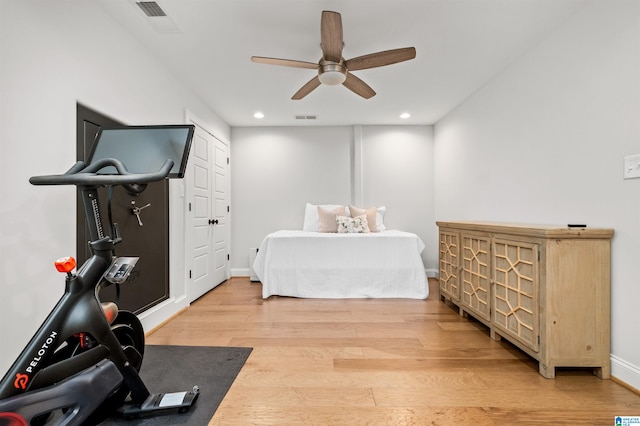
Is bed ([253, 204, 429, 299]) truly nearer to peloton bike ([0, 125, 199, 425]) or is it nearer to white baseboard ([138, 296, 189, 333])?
white baseboard ([138, 296, 189, 333])

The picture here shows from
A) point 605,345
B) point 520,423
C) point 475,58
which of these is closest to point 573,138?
point 475,58

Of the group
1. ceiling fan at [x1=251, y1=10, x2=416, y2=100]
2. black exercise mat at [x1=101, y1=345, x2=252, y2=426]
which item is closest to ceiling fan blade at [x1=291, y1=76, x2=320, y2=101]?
ceiling fan at [x1=251, y1=10, x2=416, y2=100]

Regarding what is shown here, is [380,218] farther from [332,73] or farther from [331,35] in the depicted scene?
[331,35]

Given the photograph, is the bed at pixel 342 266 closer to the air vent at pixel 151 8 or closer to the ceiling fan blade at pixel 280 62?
the ceiling fan blade at pixel 280 62

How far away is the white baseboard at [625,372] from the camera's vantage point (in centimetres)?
158

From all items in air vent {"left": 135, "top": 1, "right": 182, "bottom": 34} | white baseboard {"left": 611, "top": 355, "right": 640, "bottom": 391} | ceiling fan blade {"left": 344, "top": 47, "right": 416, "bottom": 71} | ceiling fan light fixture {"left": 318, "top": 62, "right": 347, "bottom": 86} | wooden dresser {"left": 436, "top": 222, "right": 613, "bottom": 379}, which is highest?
air vent {"left": 135, "top": 1, "right": 182, "bottom": 34}

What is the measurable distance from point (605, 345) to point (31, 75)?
347 centimetres

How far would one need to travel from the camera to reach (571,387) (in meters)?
1.62

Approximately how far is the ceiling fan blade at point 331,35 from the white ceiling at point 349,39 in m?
0.20

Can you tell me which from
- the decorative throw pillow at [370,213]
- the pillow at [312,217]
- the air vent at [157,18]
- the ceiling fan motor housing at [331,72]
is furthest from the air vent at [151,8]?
the decorative throw pillow at [370,213]

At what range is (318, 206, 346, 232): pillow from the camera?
166 inches

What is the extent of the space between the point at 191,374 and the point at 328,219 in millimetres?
2759

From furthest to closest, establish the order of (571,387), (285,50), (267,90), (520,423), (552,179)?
(267,90) → (285,50) → (552,179) → (571,387) → (520,423)

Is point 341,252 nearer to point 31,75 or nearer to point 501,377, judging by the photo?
point 501,377
